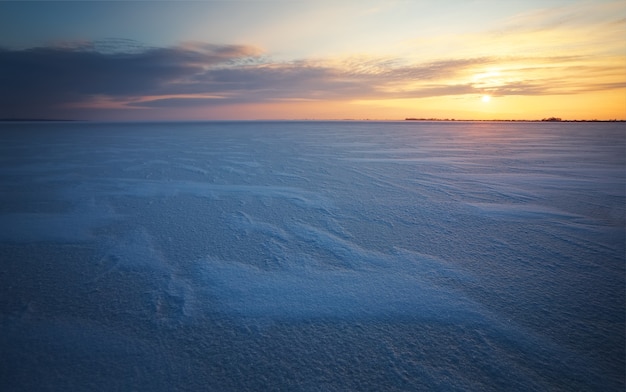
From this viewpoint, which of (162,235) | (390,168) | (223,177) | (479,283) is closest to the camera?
→ (479,283)

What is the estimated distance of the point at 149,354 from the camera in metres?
1.57

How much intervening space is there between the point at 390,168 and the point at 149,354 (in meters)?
6.17

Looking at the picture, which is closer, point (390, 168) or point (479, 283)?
point (479, 283)

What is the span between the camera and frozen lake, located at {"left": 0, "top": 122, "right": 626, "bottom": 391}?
4.81 ft

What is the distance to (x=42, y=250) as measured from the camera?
277 cm

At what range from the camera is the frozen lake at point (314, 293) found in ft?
4.81

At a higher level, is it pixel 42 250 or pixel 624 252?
pixel 624 252

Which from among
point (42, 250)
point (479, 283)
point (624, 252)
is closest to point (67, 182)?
point (42, 250)

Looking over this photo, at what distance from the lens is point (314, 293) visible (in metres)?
2.09

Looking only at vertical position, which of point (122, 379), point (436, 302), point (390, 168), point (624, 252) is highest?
point (390, 168)

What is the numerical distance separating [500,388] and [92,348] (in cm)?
205

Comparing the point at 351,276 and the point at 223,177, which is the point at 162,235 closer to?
the point at 351,276

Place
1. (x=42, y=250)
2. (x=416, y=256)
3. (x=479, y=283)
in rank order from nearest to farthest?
(x=479, y=283)
(x=416, y=256)
(x=42, y=250)

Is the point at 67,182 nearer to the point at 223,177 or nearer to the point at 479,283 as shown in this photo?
the point at 223,177
